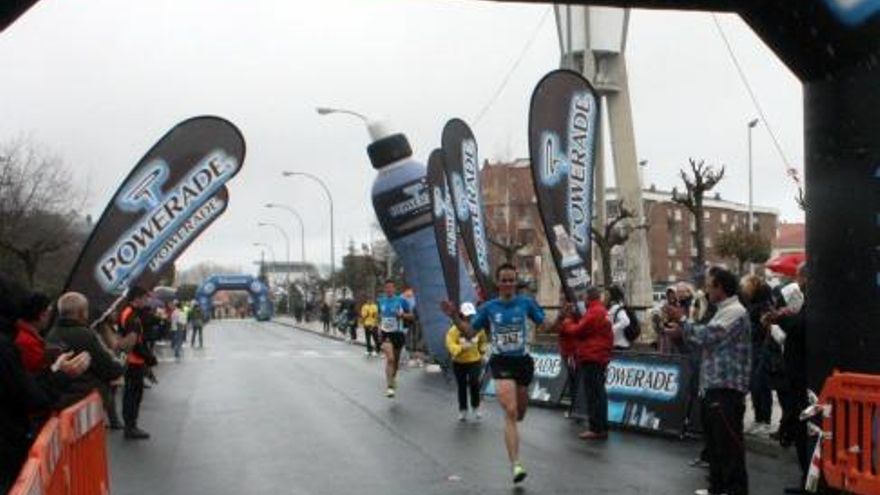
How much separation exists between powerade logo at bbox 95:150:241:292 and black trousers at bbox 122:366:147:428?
4.60 feet

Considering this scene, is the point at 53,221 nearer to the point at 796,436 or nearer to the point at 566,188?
the point at 566,188

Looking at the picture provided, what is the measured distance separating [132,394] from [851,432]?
8.58 meters

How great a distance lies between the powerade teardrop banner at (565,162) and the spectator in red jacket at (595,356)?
1.17 m

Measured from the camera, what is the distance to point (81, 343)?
9023 mm

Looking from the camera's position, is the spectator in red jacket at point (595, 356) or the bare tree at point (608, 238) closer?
the spectator in red jacket at point (595, 356)

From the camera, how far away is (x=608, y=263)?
106 feet

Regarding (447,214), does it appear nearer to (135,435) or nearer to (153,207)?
(153,207)

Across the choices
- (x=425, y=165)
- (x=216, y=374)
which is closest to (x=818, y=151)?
(x=425, y=165)

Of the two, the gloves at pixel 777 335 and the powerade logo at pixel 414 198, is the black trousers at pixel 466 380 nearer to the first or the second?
the gloves at pixel 777 335

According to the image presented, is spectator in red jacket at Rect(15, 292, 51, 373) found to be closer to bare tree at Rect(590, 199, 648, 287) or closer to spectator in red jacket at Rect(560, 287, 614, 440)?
spectator in red jacket at Rect(560, 287, 614, 440)

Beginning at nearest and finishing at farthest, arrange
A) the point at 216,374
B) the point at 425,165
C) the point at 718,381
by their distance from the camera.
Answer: the point at 718,381, the point at 425,165, the point at 216,374

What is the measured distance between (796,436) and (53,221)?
41.5 m

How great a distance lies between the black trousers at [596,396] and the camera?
39.5 ft

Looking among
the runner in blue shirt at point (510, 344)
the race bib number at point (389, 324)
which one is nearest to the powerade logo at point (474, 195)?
the race bib number at point (389, 324)
